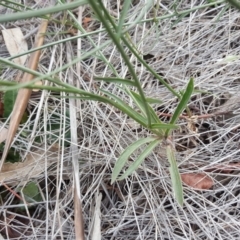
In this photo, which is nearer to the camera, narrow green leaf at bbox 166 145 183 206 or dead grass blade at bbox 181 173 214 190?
narrow green leaf at bbox 166 145 183 206

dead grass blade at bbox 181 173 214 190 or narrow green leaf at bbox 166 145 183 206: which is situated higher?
narrow green leaf at bbox 166 145 183 206

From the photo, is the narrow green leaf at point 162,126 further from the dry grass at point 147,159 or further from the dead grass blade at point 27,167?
the dead grass blade at point 27,167

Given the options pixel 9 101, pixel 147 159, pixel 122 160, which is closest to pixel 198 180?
pixel 147 159

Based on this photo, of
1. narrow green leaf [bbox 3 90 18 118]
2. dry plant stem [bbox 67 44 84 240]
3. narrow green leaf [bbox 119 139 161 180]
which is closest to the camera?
narrow green leaf [bbox 119 139 161 180]

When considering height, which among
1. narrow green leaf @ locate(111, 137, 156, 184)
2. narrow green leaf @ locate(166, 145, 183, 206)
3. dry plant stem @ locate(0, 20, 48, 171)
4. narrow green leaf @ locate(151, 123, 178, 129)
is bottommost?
narrow green leaf @ locate(166, 145, 183, 206)

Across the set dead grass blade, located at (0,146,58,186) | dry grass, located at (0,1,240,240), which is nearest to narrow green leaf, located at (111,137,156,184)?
dry grass, located at (0,1,240,240)

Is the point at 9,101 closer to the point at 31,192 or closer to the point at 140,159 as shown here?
the point at 31,192

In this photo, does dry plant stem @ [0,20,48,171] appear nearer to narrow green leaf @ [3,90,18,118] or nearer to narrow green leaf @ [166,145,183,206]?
narrow green leaf @ [3,90,18,118]

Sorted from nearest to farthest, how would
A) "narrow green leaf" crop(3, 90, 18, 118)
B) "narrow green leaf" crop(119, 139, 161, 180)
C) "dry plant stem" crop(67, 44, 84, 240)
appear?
"narrow green leaf" crop(119, 139, 161, 180) → "dry plant stem" crop(67, 44, 84, 240) → "narrow green leaf" crop(3, 90, 18, 118)

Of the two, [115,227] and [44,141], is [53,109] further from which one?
[115,227]
